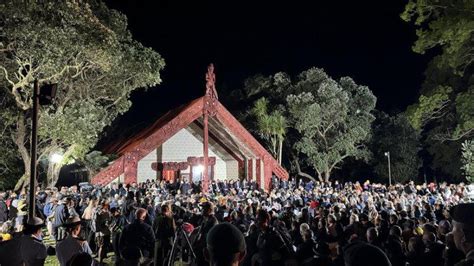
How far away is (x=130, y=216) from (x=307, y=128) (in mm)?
24927

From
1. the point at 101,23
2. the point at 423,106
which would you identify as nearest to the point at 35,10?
the point at 101,23

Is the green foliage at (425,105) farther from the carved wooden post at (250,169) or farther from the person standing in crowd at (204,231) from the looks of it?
the person standing in crowd at (204,231)

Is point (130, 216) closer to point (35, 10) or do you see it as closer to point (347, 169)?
point (35, 10)

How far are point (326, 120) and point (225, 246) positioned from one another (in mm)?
34921

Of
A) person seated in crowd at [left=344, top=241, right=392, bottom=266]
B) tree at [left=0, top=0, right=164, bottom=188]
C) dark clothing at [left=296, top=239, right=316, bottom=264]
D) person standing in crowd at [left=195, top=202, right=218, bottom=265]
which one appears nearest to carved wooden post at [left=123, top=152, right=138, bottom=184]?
tree at [left=0, top=0, right=164, bottom=188]

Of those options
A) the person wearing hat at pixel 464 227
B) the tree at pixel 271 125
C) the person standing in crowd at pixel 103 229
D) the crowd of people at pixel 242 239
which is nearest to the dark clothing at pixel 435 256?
the crowd of people at pixel 242 239

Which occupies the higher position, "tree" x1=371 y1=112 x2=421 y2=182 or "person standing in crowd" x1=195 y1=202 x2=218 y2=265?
"tree" x1=371 y1=112 x2=421 y2=182

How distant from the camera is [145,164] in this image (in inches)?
1073

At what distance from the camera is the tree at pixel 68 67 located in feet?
57.4

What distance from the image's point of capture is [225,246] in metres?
2.47

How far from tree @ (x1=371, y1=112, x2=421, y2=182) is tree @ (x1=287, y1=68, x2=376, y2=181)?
98.1 inches

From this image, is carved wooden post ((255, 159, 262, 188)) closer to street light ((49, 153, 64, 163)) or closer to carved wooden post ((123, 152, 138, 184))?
carved wooden post ((123, 152, 138, 184))

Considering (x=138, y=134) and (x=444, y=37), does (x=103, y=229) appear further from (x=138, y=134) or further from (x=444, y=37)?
(x=138, y=134)

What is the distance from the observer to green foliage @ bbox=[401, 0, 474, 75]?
16.7 m
